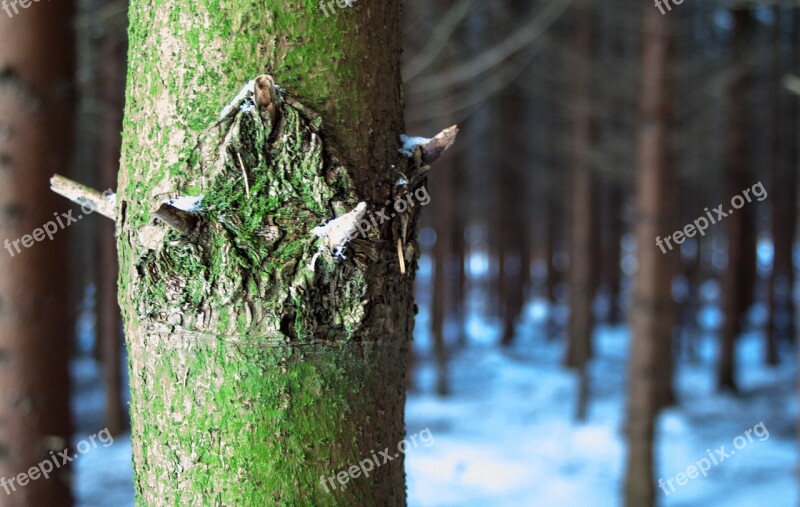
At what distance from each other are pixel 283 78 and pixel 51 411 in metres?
2.51

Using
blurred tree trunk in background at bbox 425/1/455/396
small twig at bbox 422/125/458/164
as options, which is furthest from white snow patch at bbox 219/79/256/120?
blurred tree trunk in background at bbox 425/1/455/396

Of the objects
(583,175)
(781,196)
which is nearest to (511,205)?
(583,175)

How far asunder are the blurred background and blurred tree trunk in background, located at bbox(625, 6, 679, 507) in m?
0.02

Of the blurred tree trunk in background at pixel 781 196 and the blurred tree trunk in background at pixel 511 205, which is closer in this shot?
the blurred tree trunk in background at pixel 781 196

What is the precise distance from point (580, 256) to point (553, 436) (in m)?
2.75

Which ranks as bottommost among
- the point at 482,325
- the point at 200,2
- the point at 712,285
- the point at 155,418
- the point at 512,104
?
the point at 155,418

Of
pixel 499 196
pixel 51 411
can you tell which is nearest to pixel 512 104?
pixel 499 196

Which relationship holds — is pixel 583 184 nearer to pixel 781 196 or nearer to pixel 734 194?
pixel 734 194

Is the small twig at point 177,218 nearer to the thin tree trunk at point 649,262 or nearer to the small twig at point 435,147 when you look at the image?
the small twig at point 435,147

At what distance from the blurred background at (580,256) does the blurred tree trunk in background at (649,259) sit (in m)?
0.02

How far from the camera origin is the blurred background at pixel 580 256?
6359mm

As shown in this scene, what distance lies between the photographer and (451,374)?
12586 mm

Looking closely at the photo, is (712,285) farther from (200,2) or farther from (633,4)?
(200,2)

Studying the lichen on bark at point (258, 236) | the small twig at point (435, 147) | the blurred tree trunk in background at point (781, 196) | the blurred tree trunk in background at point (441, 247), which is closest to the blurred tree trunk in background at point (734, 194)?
the blurred tree trunk in background at point (781, 196)
